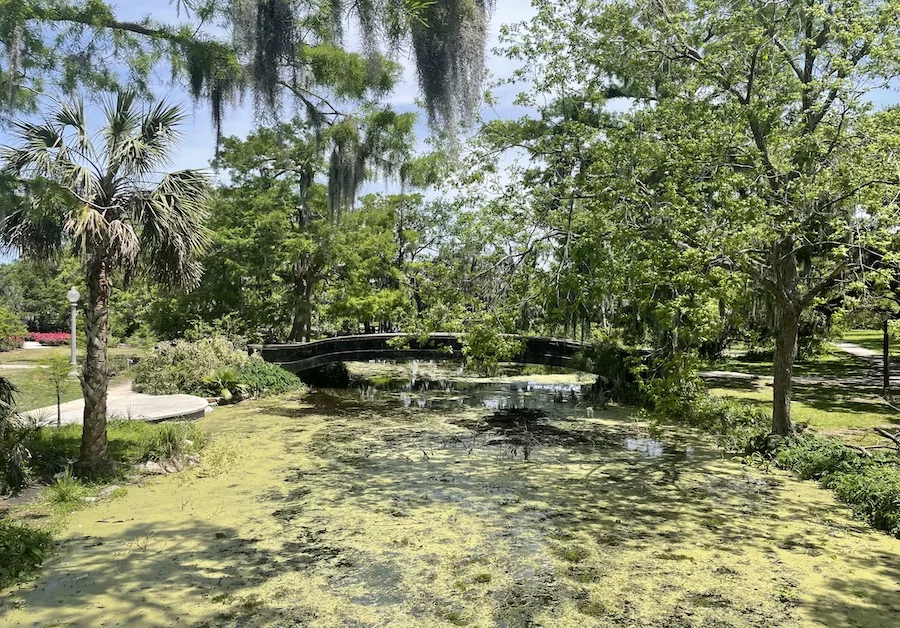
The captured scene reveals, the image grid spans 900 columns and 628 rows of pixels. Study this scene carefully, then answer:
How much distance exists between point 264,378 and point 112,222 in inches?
319

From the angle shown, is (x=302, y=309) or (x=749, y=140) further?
(x=302, y=309)

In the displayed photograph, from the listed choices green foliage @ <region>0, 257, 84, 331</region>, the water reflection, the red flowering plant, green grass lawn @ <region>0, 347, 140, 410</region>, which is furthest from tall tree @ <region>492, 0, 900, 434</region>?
green foliage @ <region>0, 257, 84, 331</region>

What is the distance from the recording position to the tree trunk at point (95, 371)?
19.9 ft

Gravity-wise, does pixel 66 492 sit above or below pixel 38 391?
below

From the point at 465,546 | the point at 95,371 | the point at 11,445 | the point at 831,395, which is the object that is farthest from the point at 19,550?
the point at 831,395

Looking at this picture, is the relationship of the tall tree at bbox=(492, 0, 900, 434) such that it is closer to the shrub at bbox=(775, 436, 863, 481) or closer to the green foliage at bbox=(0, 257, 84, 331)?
the shrub at bbox=(775, 436, 863, 481)

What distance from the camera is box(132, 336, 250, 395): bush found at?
11.9m

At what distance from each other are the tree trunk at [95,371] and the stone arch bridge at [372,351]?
729 cm

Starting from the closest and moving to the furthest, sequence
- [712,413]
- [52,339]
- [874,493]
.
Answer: [874,493] → [712,413] → [52,339]

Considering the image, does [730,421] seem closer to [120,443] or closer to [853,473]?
[853,473]

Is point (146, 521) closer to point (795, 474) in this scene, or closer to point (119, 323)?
point (795, 474)

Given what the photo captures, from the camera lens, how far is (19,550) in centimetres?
436

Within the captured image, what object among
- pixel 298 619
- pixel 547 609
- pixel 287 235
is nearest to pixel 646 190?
pixel 547 609

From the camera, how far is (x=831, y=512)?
5789mm
